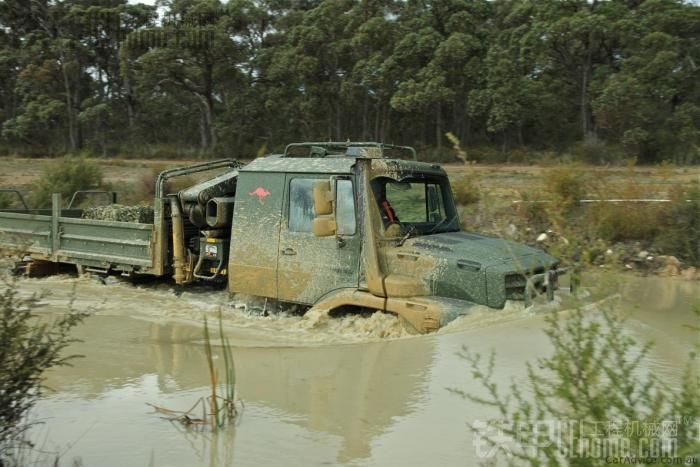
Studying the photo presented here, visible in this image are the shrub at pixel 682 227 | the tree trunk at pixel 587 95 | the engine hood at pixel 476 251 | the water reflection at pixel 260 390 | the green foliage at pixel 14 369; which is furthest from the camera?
the tree trunk at pixel 587 95

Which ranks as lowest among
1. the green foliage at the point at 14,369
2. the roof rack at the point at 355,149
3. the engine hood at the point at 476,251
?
the green foliage at the point at 14,369

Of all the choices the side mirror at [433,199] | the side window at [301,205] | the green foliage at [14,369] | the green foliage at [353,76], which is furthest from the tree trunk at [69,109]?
the green foliage at [14,369]

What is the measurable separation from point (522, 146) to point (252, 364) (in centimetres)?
2915

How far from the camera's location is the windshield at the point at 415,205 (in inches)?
263

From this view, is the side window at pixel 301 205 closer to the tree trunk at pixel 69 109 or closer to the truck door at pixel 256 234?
the truck door at pixel 256 234

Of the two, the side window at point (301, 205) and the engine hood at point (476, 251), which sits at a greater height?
the side window at point (301, 205)

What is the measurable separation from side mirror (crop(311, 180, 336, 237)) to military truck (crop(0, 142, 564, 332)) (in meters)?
0.01

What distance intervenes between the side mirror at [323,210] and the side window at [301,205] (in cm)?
33

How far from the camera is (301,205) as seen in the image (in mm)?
6992

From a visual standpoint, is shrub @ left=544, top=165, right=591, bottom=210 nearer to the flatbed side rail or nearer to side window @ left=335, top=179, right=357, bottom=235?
side window @ left=335, top=179, right=357, bottom=235

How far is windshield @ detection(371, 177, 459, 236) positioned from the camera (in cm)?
669

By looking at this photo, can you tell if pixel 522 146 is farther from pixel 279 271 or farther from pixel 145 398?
pixel 145 398

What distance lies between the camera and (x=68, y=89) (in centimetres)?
3800

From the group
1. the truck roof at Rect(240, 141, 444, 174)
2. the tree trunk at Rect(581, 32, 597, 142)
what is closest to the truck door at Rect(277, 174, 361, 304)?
the truck roof at Rect(240, 141, 444, 174)
